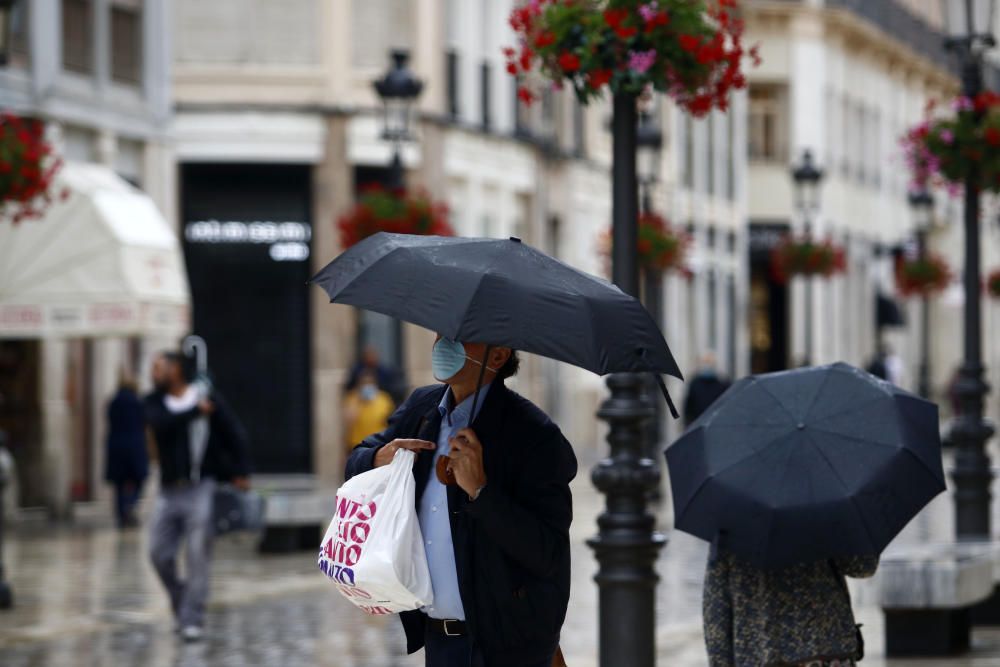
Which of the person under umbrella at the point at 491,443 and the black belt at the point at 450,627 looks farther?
the black belt at the point at 450,627

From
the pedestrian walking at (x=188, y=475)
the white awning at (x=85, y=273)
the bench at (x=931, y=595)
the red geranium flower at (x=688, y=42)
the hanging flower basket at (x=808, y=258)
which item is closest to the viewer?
the red geranium flower at (x=688, y=42)

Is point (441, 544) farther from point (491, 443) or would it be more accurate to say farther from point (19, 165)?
point (19, 165)

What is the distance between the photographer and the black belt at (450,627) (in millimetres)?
6286

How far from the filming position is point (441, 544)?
6254 mm

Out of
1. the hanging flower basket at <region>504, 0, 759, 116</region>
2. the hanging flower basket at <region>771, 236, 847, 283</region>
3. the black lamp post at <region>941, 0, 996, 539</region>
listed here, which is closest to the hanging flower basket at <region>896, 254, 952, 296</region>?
the hanging flower basket at <region>771, 236, 847, 283</region>

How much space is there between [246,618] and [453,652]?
32.6 feet

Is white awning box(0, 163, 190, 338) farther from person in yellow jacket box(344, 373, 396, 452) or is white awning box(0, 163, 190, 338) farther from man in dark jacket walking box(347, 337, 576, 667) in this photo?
man in dark jacket walking box(347, 337, 576, 667)

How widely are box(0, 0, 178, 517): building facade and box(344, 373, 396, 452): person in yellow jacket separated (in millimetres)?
2283

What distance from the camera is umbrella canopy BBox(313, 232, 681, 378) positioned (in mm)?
6020

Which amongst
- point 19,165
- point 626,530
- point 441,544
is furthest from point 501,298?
point 19,165

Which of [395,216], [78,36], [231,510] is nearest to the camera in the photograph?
[231,510]

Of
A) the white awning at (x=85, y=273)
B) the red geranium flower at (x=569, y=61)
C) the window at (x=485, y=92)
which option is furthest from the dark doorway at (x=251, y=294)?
the red geranium flower at (x=569, y=61)

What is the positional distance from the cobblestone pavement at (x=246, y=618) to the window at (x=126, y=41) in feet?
31.8

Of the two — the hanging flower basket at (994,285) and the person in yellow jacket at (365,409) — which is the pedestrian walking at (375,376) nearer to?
the person in yellow jacket at (365,409)
